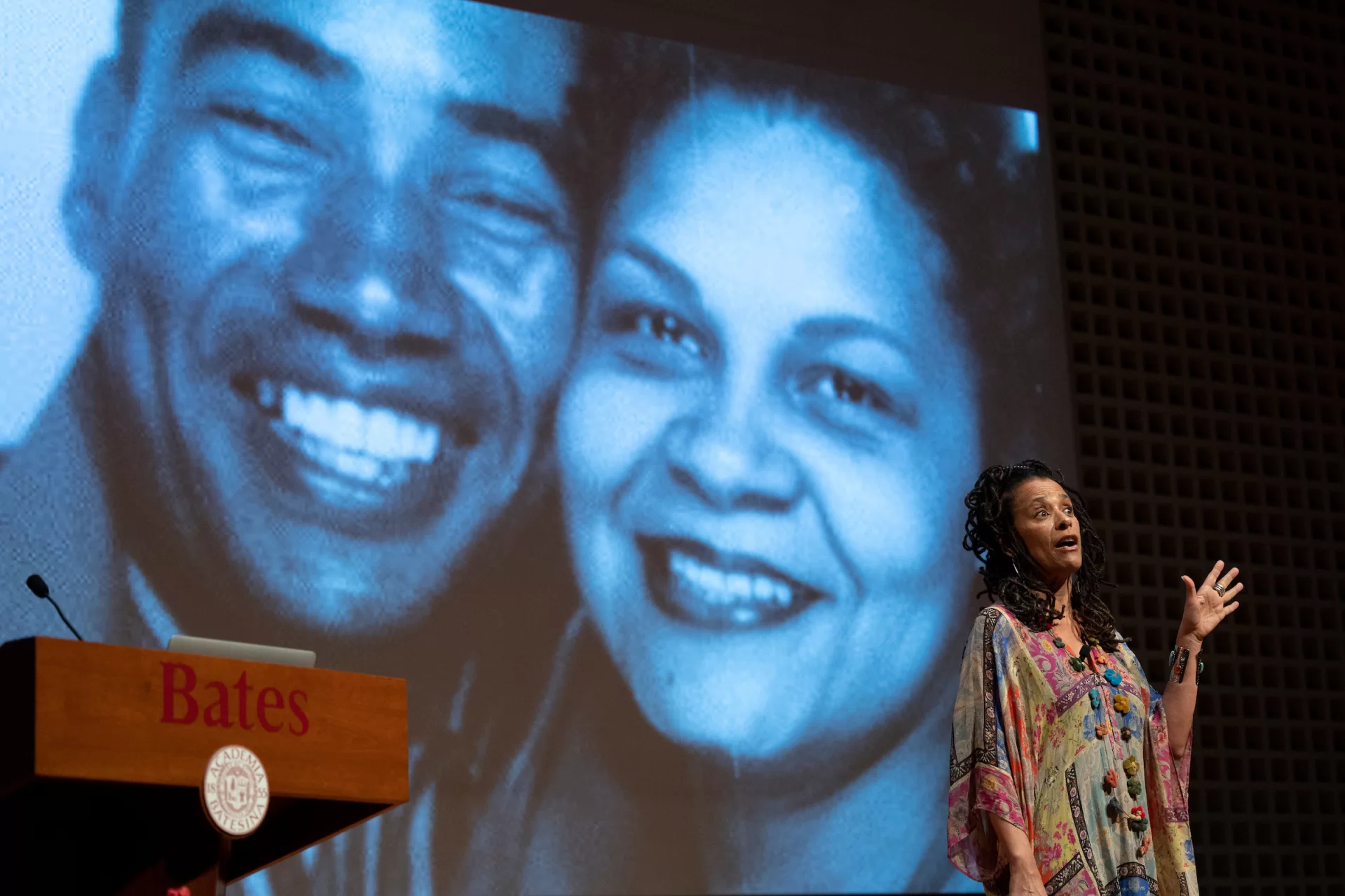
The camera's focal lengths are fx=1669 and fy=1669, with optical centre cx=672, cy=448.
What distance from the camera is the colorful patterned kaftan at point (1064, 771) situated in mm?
2764

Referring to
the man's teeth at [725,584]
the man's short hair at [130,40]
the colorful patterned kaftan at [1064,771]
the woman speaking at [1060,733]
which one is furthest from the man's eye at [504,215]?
the colorful patterned kaftan at [1064,771]

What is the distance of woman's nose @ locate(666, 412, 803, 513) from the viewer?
4383 millimetres

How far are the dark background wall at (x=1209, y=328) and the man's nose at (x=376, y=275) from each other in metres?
1.35

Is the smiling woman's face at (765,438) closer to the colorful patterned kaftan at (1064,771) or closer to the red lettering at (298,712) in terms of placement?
the colorful patterned kaftan at (1064,771)

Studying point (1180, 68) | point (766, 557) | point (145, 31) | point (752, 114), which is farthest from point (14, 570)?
point (1180, 68)

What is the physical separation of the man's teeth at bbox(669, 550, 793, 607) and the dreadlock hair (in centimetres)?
126

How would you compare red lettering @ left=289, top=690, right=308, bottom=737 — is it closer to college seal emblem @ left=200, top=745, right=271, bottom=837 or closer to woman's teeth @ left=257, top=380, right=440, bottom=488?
college seal emblem @ left=200, top=745, right=271, bottom=837

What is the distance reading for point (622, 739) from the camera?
4.19m

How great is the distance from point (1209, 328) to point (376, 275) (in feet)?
9.43

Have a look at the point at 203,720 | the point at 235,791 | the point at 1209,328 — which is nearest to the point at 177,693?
the point at 203,720

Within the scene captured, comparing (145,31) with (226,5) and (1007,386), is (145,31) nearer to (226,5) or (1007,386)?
(226,5)

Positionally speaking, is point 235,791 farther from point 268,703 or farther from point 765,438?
point 765,438

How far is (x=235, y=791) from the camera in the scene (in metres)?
2.05

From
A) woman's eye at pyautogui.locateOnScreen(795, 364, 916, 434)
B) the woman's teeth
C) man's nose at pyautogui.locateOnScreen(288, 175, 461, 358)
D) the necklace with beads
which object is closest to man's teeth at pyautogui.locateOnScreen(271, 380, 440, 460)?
the woman's teeth
